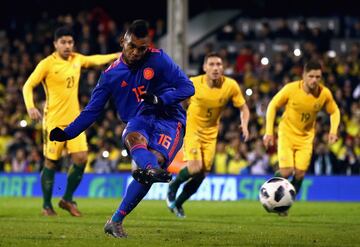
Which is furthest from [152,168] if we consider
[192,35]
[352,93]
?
[192,35]

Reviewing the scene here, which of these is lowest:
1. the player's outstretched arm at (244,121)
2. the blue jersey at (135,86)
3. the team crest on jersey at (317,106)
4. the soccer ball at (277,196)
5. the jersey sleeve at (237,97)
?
the soccer ball at (277,196)

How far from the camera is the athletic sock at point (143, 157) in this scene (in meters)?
9.52

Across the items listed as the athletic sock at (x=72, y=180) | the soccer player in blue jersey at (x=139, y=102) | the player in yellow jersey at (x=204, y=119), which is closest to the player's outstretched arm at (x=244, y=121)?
the player in yellow jersey at (x=204, y=119)

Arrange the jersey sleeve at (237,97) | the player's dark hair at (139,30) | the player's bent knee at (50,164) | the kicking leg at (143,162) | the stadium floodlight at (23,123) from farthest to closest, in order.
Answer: the stadium floodlight at (23,123) < the jersey sleeve at (237,97) < the player's bent knee at (50,164) < the player's dark hair at (139,30) < the kicking leg at (143,162)

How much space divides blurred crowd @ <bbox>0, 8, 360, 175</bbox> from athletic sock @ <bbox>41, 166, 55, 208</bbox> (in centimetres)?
752

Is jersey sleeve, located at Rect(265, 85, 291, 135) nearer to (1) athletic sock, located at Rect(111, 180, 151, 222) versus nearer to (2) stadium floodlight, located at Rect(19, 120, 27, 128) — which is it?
(1) athletic sock, located at Rect(111, 180, 151, 222)

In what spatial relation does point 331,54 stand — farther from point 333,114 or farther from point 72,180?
point 72,180

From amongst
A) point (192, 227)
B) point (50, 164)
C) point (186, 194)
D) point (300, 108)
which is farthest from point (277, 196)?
point (50, 164)

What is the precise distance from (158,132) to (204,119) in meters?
4.93

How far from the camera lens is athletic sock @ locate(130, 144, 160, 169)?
9516mm

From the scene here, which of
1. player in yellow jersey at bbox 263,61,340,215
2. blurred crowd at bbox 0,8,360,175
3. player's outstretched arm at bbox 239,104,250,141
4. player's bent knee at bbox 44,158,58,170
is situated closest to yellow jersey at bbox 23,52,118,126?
player's bent knee at bbox 44,158,58,170

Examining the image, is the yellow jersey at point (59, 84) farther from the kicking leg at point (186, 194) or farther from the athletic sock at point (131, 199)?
the athletic sock at point (131, 199)

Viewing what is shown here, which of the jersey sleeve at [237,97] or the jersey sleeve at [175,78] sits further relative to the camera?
the jersey sleeve at [237,97]

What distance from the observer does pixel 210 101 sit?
48.9ft
